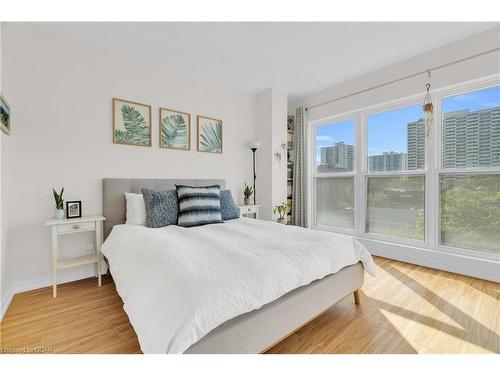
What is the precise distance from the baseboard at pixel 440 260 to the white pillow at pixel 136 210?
3.15m

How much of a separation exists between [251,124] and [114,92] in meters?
2.11

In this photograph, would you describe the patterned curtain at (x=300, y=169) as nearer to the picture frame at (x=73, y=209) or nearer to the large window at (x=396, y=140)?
the large window at (x=396, y=140)

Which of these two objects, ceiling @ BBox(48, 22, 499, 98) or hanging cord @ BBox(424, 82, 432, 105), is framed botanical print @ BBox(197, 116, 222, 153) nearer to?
ceiling @ BBox(48, 22, 499, 98)

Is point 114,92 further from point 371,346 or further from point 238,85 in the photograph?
point 371,346

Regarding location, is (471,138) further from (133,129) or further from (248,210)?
(133,129)

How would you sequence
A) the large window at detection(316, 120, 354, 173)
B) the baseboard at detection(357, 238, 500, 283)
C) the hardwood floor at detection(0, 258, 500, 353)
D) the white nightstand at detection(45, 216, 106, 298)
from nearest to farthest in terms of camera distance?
1. the hardwood floor at detection(0, 258, 500, 353)
2. the white nightstand at detection(45, 216, 106, 298)
3. the baseboard at detection(357, 238, 500, 283)
4. the large window at detection(316, 120, 354, 173)

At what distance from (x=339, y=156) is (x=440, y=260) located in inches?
78.8

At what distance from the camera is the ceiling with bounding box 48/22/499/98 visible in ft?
7.55

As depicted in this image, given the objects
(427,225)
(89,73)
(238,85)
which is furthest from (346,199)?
(89,73)

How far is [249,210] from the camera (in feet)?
11.8

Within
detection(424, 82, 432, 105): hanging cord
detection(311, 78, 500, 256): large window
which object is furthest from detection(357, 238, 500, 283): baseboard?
detection(424, 82, 432, 105): hanging cord

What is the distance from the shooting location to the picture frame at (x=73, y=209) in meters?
2.34

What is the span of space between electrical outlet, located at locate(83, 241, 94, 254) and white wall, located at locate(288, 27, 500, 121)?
12.5 feet

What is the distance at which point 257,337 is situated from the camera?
121 cm
